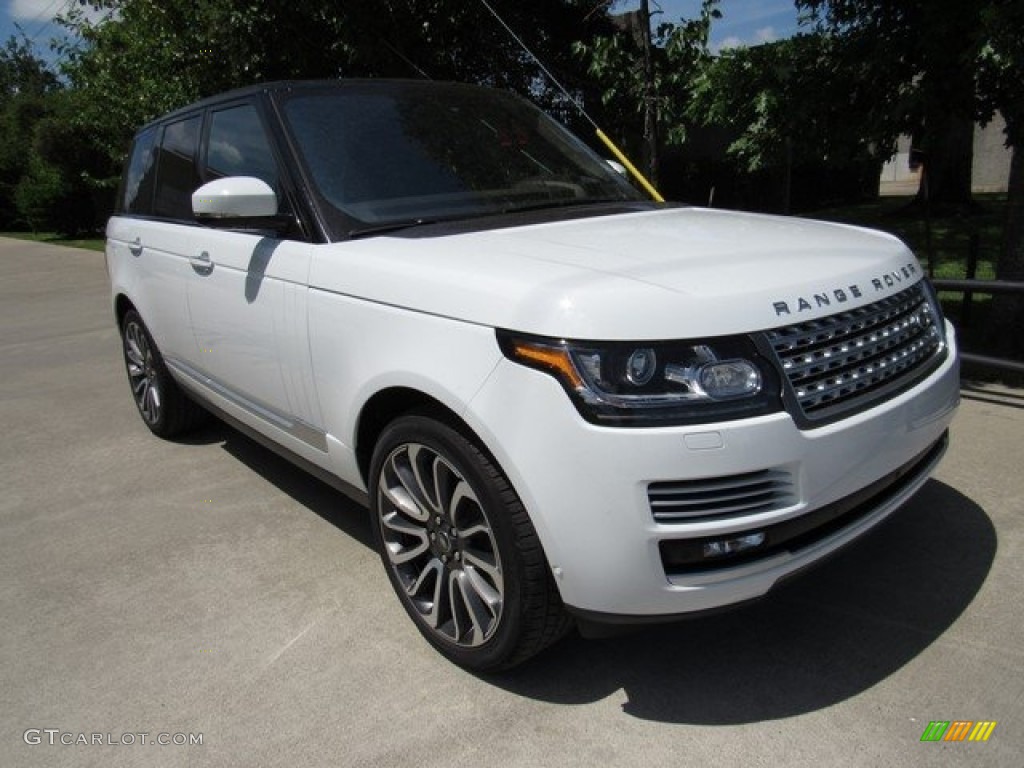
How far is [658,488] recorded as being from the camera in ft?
6.71

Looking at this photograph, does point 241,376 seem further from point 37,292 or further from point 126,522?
point 37,292

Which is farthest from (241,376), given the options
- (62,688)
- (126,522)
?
(62,688)

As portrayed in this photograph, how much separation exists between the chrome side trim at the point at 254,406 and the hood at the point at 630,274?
62 centimetres

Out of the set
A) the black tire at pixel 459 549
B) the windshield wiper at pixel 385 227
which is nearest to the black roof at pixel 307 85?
the windshield wiper at pixel 385 227

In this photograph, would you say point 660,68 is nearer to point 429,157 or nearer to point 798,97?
point 798,97

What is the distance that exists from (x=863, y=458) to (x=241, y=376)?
2.52m

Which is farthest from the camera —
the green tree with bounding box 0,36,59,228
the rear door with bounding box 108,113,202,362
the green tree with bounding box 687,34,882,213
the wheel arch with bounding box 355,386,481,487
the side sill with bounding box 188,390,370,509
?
the green tree with bounding box 0,36,59,228

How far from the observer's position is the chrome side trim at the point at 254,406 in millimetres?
3135

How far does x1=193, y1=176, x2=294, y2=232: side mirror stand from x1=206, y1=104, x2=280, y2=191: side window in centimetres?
20

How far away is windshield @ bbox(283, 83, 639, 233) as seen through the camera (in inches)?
121

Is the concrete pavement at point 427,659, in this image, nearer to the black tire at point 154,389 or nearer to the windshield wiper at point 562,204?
the black tire at point 154,389

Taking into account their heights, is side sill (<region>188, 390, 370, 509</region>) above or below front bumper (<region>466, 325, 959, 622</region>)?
below

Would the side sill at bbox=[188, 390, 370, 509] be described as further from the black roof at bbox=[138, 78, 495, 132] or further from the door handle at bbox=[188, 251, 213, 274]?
the black roof at bbox=[138, 78, 495, 132]

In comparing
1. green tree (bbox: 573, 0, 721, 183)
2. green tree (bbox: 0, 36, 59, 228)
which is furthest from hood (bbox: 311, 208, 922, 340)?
green tree (bbox: 0, 36, 59, 228)
